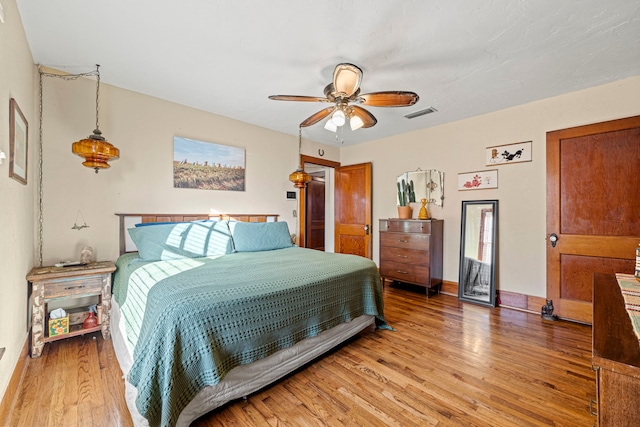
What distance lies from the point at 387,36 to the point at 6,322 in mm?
3035

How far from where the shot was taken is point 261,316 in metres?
1.65

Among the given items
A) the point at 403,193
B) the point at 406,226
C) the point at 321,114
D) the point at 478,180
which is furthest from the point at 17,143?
the point at 478,180

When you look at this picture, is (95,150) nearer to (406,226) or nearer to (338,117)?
(338,117)

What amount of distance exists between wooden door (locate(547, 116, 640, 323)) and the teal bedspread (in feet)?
7.14

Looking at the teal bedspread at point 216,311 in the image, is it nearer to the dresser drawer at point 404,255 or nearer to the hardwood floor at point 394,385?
the hardwood floor at point 394,385

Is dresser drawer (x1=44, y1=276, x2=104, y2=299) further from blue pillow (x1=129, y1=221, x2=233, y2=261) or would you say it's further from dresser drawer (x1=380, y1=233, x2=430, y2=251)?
dresser drawer (x1=380, y1=233, x2=430, y2=251)

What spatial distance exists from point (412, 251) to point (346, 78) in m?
2.66

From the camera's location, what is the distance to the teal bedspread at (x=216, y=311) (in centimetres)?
130

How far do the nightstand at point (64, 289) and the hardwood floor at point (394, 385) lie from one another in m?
0.11

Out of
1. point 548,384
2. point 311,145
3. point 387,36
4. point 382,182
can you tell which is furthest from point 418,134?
point 548,384

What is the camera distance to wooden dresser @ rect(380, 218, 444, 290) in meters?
3.68

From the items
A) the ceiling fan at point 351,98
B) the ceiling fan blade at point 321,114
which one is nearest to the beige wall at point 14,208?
the ceiling fan at point 351,98

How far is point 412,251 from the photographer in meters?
3.82

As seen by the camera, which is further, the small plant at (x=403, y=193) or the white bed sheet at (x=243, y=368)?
the small plant at (x=403, y=193)
